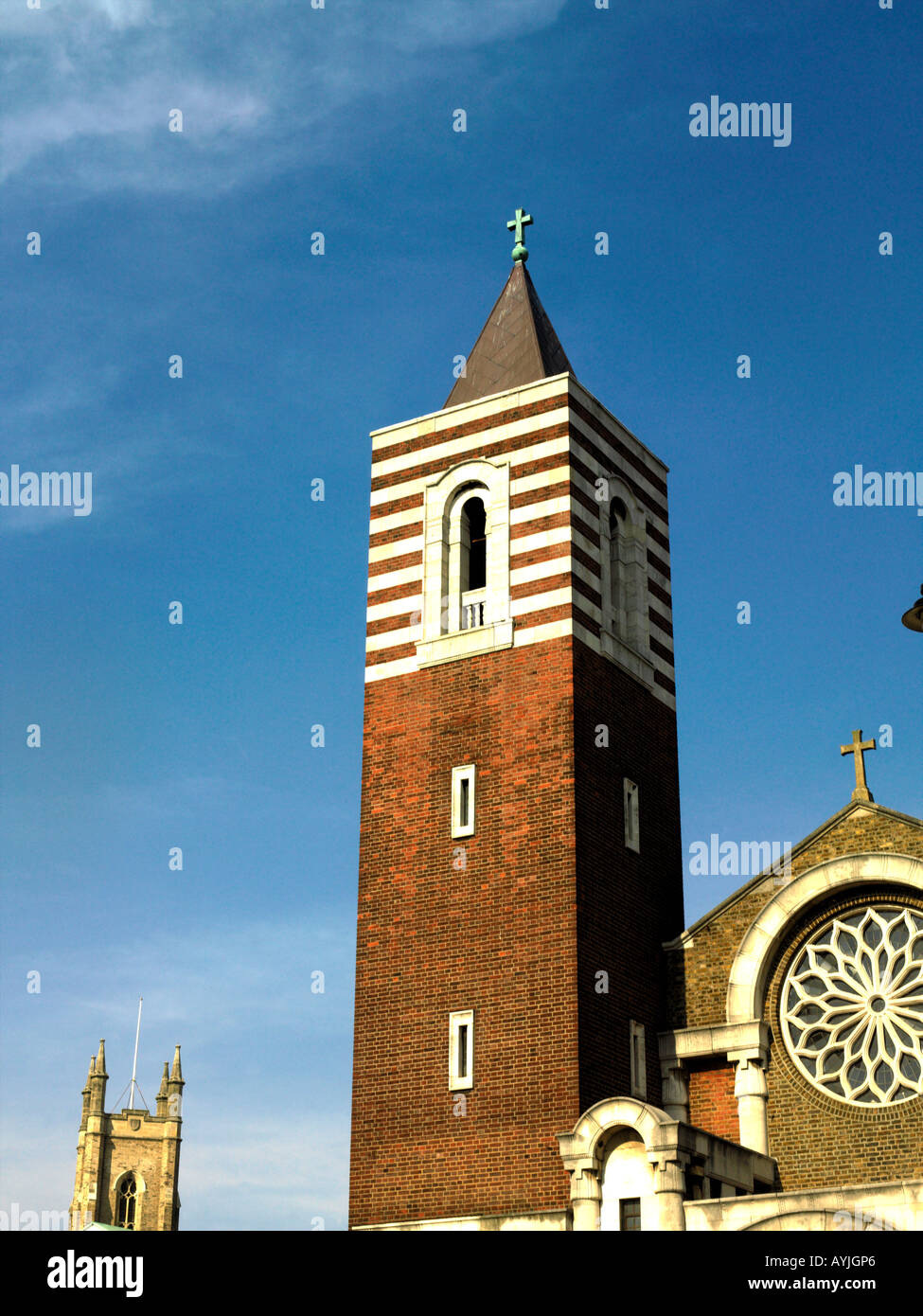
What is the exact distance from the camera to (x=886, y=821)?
34156 millimetres

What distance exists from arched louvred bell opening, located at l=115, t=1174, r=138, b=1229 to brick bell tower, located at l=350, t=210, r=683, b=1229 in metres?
119

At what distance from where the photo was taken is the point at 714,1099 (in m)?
34.1

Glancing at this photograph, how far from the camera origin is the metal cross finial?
3484 cm

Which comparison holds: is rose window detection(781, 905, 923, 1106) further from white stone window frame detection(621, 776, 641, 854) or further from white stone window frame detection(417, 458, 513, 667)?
white stone window frame detection(417, 458, 513, 667)

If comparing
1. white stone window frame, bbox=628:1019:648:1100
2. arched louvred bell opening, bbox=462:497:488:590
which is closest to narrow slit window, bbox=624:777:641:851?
white stone window frame, bbox=628:1019:648:1100

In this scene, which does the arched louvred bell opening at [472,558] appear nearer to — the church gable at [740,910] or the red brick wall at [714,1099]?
the church gable at [740,910]

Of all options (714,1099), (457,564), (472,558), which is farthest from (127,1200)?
(714,1099)

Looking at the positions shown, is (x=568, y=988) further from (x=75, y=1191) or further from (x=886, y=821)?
(x=75, y=1191)

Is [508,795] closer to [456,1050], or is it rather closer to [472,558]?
[456,1050]

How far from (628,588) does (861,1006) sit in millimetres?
10767

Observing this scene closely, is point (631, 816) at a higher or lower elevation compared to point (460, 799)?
lower

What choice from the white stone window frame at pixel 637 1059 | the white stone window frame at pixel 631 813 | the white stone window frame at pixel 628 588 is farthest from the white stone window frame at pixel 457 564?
the white stone window frame at pixel 637 1059
